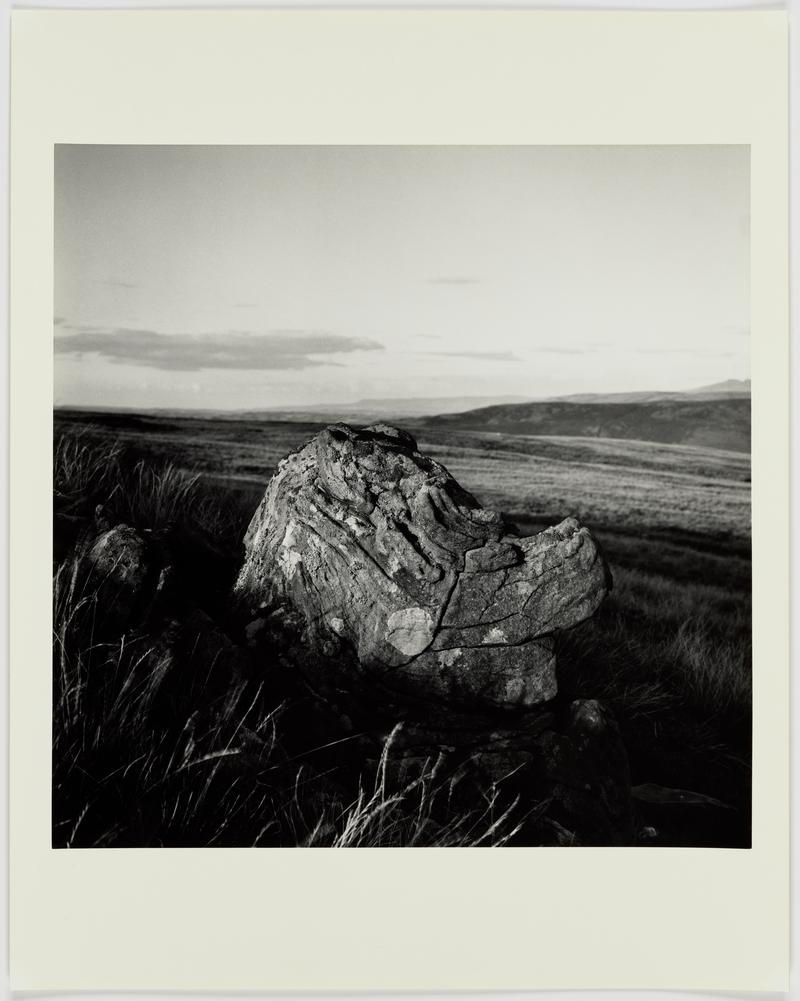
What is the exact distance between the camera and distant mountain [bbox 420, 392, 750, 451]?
9.86 feet

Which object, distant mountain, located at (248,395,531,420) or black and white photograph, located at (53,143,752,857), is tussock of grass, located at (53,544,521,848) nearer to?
black and white photograph, located at (53,143,752,857)

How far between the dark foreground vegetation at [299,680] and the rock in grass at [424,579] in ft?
0.88

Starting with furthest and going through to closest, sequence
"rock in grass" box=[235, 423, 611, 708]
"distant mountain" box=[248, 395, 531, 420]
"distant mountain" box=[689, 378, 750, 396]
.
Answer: "distant mountain" box=[248, 395, 531, 420] < "distant mountain" box=[689, 378, 750, 396] < "rock in grass" box=[235, 423, 611, 708]

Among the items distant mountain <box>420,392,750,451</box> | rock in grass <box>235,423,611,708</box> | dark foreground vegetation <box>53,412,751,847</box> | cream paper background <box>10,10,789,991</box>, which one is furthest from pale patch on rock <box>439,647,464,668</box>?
distant mountain <box>420,392,750,451</box>

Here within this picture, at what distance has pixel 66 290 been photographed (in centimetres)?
298

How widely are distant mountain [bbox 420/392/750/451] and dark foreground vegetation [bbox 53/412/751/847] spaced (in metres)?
0.05

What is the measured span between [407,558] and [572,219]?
164 centimetres

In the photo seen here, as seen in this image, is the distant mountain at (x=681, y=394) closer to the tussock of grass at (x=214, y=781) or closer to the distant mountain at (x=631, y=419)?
the distant mountain at (x=631, y=419)
